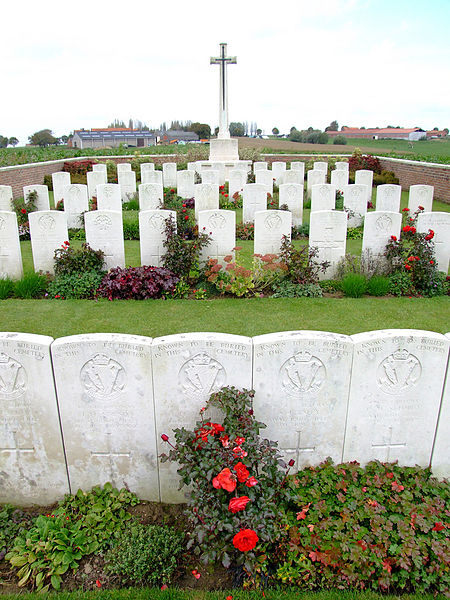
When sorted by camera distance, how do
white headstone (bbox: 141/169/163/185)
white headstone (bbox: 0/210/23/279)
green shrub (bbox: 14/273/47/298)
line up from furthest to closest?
white headstone (bbox: 141/169/163/185) → white headstone (bbox: 0/210/23/279) → green shrub (bbox: 14/273/47/298)

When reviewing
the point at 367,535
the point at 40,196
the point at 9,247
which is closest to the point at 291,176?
the point at 40,196

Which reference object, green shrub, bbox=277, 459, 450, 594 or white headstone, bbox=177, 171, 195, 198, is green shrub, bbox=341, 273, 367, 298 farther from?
white headstone, bbox=177, 171, 195, 198

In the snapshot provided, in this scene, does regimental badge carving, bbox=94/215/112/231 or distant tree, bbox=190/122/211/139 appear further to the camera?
distant tree, bbox=190/122/211/139

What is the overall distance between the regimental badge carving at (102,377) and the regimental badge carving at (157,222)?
17.4 ft

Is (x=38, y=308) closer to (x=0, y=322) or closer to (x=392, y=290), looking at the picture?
(x=0, y=322)

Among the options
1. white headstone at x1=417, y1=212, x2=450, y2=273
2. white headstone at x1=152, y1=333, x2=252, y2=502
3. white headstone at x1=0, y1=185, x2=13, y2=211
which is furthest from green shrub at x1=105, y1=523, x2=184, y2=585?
white headstone at x1=0, y1=185, x2=13, y2=211

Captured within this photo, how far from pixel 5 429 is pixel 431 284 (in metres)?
6.74

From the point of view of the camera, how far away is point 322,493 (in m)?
3.39

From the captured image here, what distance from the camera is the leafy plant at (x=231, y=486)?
2693 millimetres

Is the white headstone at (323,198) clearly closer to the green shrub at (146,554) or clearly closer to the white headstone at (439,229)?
the white headstone at (439,229)

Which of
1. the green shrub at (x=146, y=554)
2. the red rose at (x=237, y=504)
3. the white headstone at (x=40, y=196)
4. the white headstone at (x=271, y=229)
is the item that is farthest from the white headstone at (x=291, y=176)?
the red rose at (x=237, y=504)

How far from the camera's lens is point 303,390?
3.51 meters

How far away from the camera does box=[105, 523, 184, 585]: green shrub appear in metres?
2.96

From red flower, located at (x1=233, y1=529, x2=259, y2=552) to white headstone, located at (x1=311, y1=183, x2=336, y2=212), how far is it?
942 centimetres
